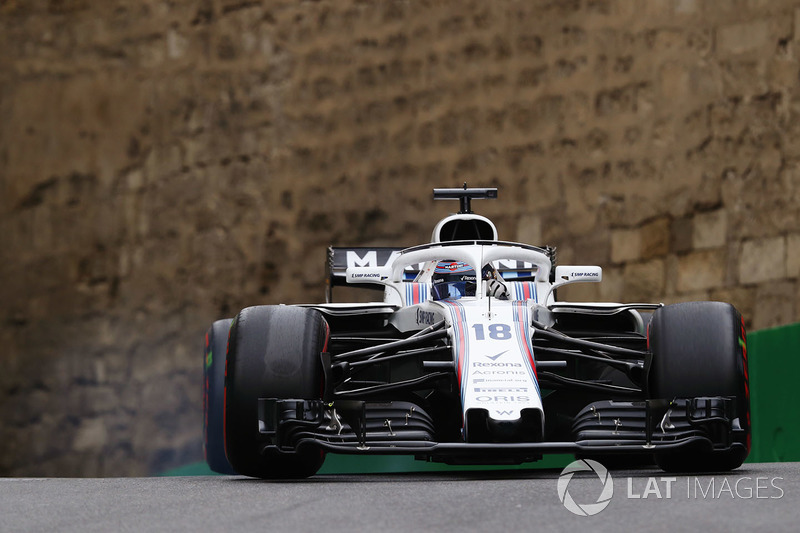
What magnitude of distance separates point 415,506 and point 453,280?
3.88 meters

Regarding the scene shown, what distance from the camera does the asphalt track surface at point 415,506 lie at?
16.7 ft

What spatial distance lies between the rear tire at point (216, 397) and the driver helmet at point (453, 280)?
139cm

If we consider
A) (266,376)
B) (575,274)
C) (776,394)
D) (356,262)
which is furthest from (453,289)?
(776,394)

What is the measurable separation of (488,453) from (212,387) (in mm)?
3032

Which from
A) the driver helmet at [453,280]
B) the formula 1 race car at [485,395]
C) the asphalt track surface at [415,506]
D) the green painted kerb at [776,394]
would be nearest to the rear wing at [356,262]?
the driver helmet at [453,280]

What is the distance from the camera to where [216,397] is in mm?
9367

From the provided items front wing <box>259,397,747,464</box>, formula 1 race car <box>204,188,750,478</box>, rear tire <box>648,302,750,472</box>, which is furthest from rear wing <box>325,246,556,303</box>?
front wing <box>259,397,747,464</box>

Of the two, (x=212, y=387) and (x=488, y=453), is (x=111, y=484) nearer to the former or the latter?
(x=212, y=387)

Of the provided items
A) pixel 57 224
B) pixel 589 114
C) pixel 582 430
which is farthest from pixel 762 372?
pixel 57 224

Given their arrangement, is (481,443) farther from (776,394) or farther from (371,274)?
(776,394)

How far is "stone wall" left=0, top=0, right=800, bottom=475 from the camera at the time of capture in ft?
53.9

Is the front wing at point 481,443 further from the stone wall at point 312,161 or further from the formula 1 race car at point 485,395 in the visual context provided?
the stone wall at point 312,161

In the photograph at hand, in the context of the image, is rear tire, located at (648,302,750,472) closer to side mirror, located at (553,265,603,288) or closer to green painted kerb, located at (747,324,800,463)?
side mirror, located at (553,265,603,288)

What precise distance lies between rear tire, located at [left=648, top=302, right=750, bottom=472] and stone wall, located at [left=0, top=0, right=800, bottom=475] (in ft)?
28.3
